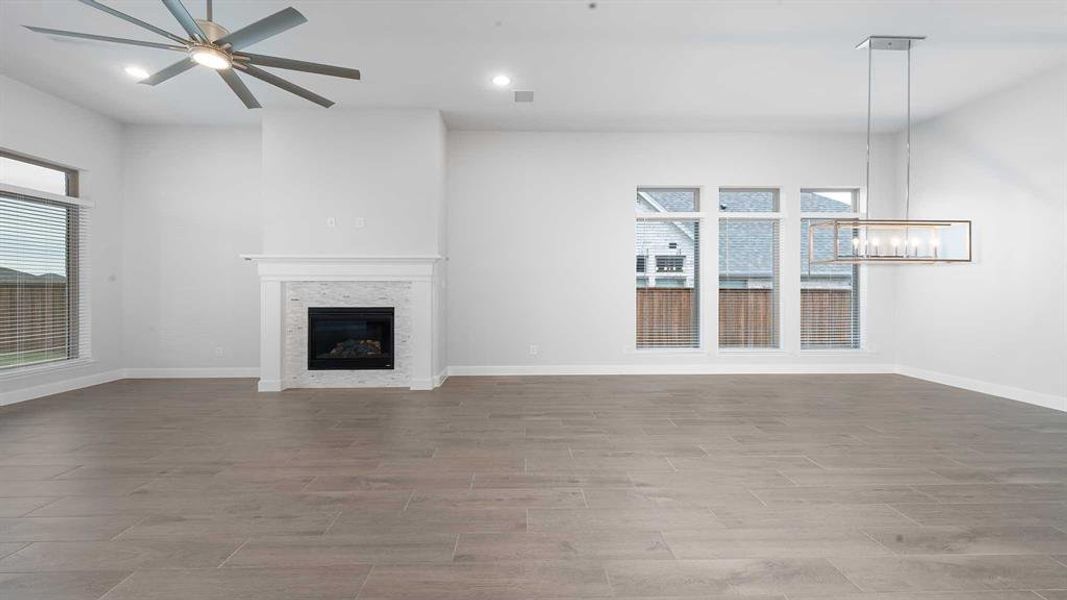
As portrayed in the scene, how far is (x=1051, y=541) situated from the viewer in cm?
219

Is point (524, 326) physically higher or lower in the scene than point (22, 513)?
higher

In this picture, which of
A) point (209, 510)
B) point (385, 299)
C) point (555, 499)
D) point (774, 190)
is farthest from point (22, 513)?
point (774, 190)

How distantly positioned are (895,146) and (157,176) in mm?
9303

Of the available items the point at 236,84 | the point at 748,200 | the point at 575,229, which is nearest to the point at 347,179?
the point at 236,84

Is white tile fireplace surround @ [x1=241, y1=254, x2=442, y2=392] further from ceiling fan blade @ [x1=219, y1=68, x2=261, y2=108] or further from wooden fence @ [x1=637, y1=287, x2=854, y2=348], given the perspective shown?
wooden fence @ [x1=637, y1=287, x2=854, y2=348]

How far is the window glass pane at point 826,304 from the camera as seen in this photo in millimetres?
6836

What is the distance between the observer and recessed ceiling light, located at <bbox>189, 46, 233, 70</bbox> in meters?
2.98

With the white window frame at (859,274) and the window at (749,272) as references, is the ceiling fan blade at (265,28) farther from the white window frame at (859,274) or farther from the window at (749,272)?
the white window frame at (859,274)

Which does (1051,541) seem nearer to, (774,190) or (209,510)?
(209,510)

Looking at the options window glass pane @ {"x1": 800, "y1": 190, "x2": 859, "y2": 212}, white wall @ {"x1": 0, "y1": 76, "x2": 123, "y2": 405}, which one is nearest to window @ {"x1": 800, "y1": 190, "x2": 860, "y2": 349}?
window glass pane @ {"x1": 800, "y1": 190, "x2": 859, "y2": 212}

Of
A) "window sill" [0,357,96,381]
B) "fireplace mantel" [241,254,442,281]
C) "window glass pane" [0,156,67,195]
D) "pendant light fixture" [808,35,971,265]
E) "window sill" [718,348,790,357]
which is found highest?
"window glass pane" [0,156,67,195]

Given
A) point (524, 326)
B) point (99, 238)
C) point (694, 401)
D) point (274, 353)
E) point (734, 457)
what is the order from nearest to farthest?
point (734, 457) → point (694, 401) → point (274, 353) → point (99, 238) → point (524, 326)

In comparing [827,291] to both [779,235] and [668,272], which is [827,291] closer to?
[779,235]

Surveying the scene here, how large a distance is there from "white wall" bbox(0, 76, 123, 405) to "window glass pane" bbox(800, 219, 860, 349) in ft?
28.0
